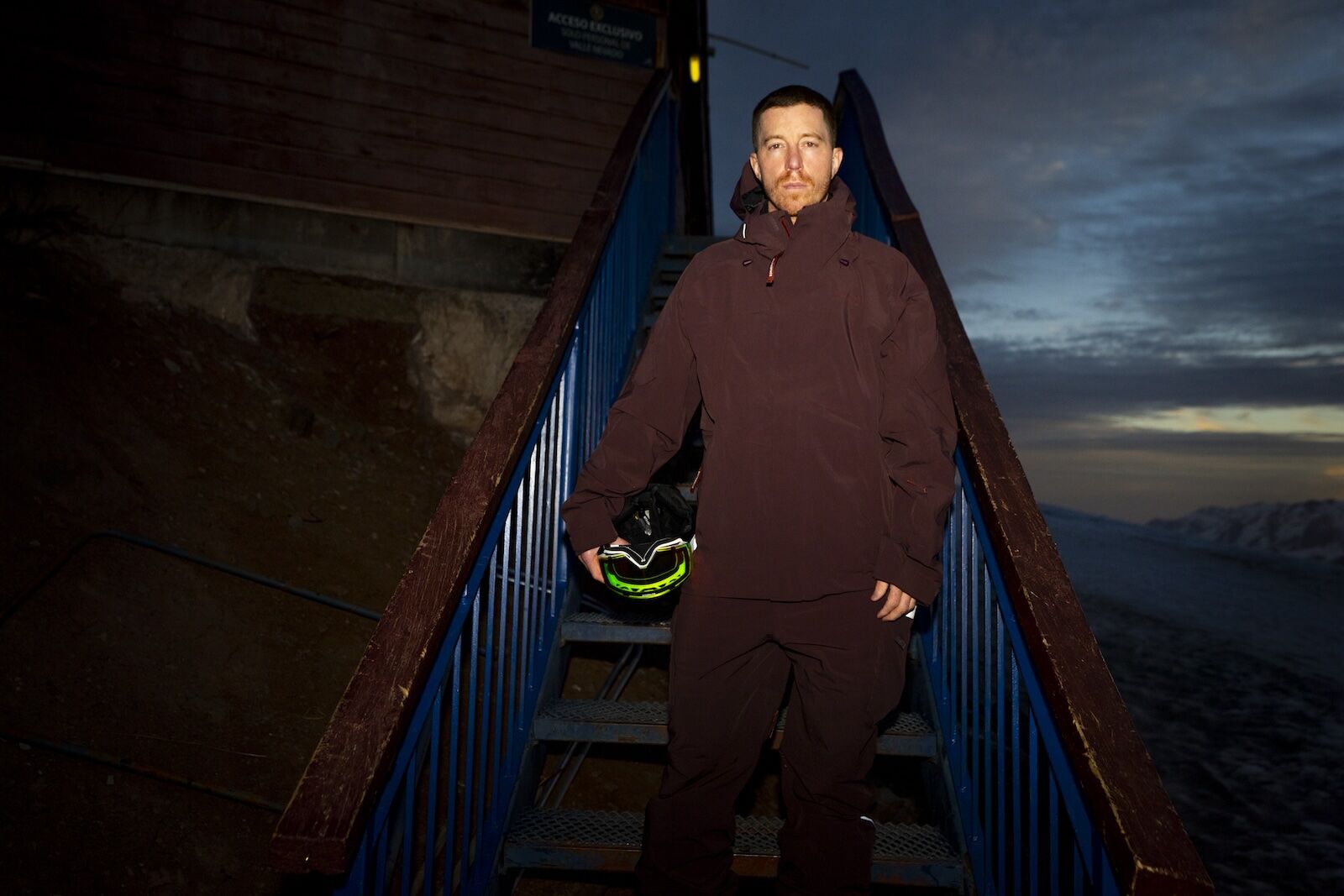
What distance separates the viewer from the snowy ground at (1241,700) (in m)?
4.11

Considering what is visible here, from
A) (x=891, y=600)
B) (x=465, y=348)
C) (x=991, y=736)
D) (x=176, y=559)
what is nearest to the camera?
(x=891, y=600)

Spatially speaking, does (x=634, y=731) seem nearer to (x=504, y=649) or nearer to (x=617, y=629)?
(x=617, y=629)

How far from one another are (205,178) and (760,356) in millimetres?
5837

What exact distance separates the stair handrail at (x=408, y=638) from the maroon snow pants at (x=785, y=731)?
535 millimetres

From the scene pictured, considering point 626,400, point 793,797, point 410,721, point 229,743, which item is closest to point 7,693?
point 229,743

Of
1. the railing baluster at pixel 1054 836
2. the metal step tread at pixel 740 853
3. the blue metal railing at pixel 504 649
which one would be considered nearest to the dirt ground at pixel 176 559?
the blue metal railing at pixel 504 649

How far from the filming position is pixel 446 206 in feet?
20.4

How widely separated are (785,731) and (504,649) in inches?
34.4

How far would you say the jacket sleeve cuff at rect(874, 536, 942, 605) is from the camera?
155cm

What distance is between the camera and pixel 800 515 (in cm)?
161

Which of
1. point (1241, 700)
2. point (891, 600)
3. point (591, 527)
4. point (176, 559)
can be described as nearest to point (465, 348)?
point (176, 559)

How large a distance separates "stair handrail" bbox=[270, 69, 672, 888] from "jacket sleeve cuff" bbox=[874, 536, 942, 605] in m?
0.87

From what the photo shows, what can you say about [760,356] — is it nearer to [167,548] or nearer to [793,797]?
[793,797]

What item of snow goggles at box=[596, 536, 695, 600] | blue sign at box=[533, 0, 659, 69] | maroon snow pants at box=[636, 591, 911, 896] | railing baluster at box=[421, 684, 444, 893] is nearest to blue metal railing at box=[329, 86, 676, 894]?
railing baluster at box=[421, 684, 444, 893]
